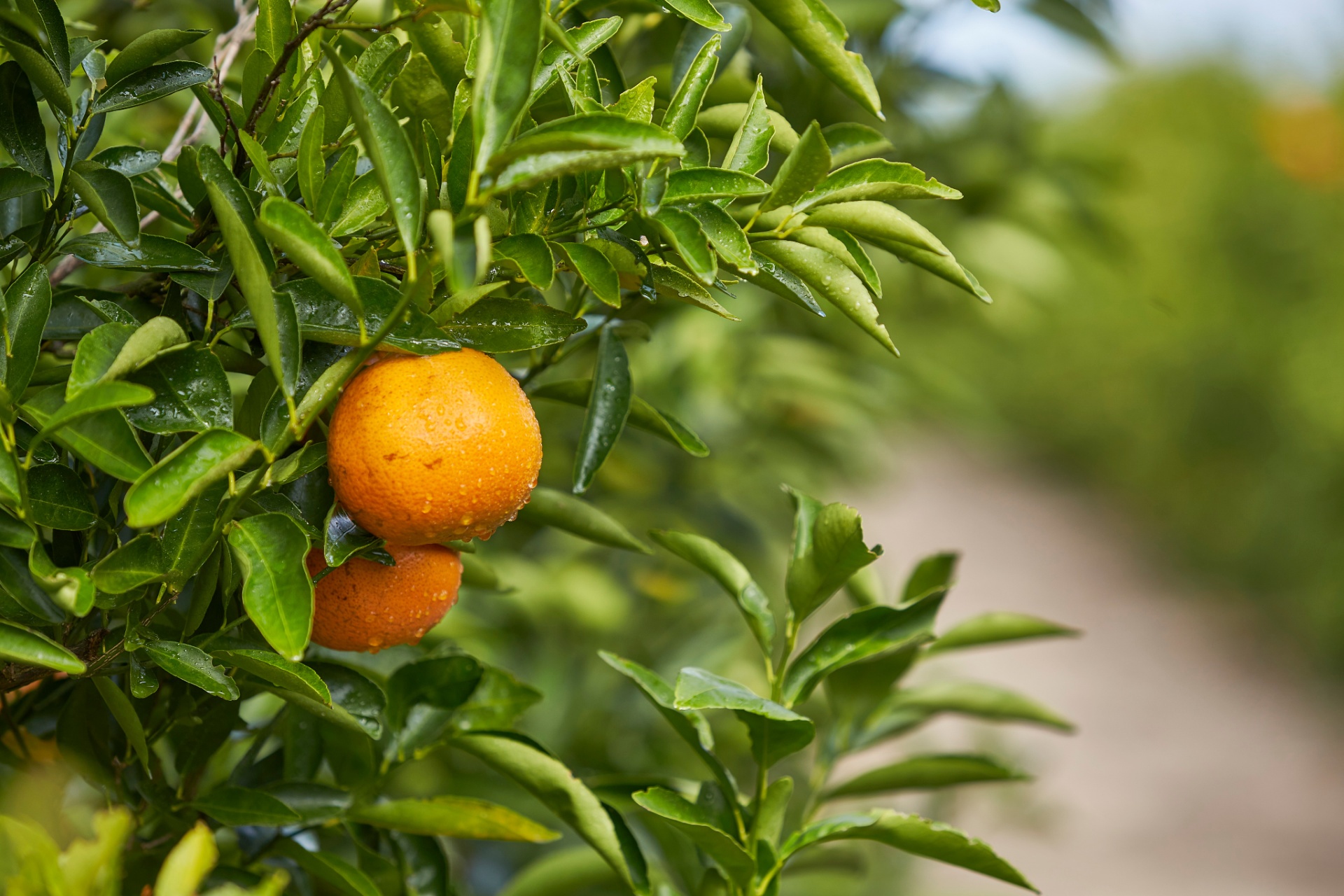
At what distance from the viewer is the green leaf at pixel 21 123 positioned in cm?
43

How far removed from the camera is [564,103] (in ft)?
1.48

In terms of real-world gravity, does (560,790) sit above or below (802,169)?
below

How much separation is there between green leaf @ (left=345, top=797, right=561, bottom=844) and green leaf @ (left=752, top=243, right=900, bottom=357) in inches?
10.1

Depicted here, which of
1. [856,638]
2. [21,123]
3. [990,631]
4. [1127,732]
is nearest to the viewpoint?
[21,123]

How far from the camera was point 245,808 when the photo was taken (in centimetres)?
46

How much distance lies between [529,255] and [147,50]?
7.6 inches

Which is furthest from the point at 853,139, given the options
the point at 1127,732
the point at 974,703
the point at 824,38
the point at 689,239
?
the point at 1127,732

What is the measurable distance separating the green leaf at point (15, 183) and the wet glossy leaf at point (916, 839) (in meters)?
0.43

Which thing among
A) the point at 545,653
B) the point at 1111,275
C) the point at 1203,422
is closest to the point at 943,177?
the point at 545,653

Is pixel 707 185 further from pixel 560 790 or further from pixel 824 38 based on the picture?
pixel 560 790

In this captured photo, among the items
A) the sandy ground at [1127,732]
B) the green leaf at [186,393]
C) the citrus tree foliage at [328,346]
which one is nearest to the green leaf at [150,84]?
the citrus tree foliage at [328,346]

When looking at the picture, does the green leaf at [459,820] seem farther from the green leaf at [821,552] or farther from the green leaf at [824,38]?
the green leaf at [824,38]

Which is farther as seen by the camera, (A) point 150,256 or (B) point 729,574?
(B) point 729,574

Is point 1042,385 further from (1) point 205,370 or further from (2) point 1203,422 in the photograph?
(1) point 205,370
